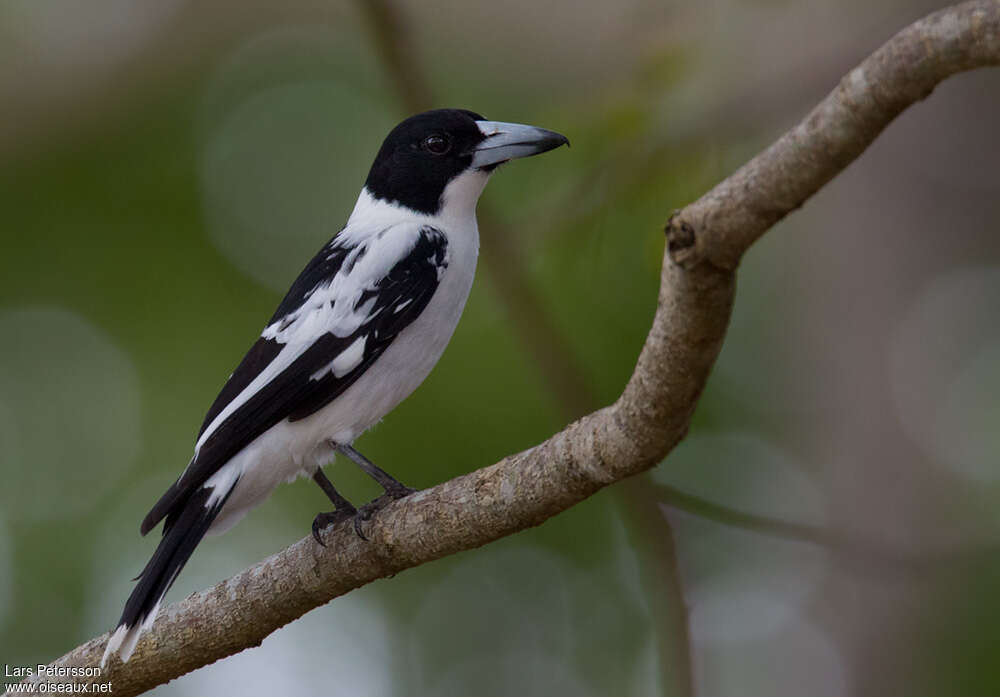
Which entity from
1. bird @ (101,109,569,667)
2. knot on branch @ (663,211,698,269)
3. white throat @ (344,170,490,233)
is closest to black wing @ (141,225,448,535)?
bird @ (101,109,569,667)

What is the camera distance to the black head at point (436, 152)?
12.3 ft

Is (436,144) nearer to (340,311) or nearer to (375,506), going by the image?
(340,311)

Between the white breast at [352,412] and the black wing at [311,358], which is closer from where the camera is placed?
the black wing at [311,358]

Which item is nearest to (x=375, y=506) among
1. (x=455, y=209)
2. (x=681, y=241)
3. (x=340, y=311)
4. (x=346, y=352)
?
(x=346, y=352)

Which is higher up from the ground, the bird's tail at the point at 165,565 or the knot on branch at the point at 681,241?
the knot on branch at the point at 681,241

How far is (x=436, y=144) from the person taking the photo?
3.84 meters

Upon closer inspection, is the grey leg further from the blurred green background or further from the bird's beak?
the bird's beak

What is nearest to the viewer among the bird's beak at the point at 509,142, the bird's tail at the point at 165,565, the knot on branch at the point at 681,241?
the knot on branch at the point at 681,241

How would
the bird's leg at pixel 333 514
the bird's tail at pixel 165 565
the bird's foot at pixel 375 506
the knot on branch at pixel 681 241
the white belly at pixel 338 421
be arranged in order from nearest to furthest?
the knot on branch at pixel 681 241
the bird's tail at pixel 165 565
the bird's foot at pixel 375 506
the bird's leg at pixel 333 514
the white belly at pixel 338 421

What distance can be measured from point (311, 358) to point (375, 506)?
0.47 meters

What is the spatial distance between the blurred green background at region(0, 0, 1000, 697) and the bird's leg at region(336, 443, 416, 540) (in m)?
0.50

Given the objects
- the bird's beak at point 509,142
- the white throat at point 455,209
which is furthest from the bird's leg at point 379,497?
the bird's beak at point 509,142

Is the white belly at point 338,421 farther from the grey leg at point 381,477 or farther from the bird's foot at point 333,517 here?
the bird's foot at point 333,517

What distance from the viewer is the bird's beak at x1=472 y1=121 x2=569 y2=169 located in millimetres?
3535
